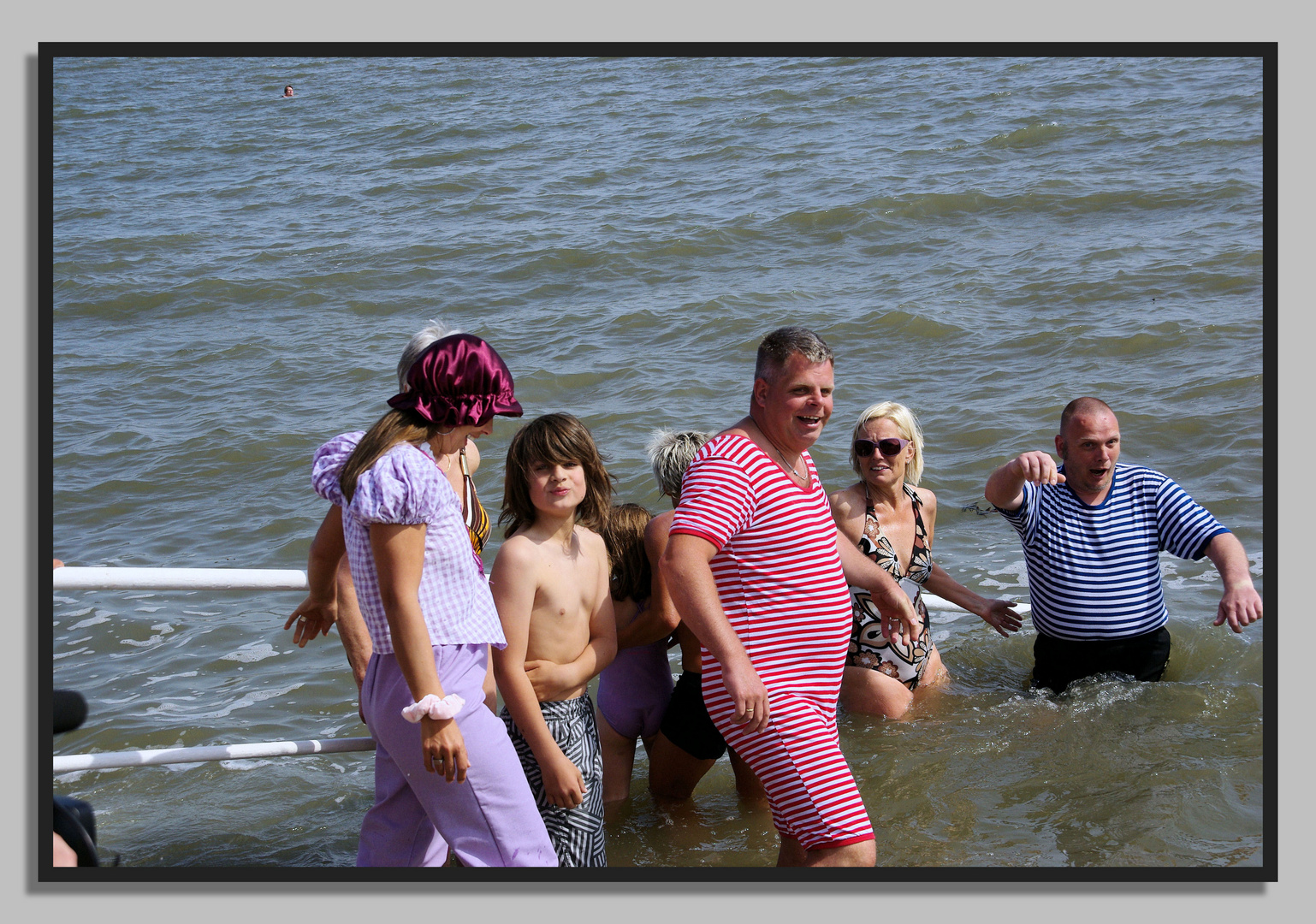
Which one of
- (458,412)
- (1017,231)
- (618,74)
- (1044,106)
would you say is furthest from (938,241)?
(458,412)

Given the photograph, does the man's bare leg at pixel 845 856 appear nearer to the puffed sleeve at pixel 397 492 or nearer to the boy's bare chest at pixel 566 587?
the boy's bare chest at pixel 566 587

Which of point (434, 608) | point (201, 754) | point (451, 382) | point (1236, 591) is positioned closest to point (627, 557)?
point (434, 608)

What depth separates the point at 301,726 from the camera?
4750mm

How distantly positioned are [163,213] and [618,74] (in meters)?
5.26

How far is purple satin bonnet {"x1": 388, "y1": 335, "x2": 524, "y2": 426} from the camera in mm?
2523

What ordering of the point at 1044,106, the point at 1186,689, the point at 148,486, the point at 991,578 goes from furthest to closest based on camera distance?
the point at 1044,106
the point at 148,486
the point at 991,578
the point at 1186,689

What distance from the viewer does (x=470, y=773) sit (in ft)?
8.21

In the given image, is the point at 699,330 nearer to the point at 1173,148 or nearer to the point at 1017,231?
the point at 1017,231

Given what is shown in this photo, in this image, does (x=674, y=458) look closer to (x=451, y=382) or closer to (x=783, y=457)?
(x=783, y=457)

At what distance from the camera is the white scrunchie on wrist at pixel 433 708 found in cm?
238

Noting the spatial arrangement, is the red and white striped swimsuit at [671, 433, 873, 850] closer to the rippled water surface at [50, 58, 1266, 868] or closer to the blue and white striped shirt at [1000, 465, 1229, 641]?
the rippled water surface at [50, 58, 1266, 868]

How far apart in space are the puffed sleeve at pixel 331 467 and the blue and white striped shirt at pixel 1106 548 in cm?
233

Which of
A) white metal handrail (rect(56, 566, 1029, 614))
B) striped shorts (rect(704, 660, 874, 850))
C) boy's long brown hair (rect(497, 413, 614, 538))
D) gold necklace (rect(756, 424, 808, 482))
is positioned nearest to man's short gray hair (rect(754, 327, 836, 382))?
gold necklace (rect(756, 424, 808, 482))

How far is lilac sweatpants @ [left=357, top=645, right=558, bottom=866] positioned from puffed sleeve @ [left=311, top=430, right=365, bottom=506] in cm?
38
